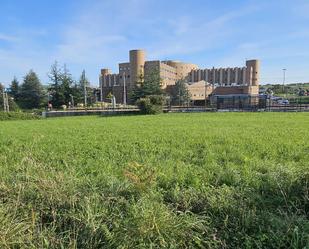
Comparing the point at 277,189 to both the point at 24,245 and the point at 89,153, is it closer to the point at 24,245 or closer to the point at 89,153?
the point at 24,245

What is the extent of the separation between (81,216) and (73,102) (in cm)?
6979

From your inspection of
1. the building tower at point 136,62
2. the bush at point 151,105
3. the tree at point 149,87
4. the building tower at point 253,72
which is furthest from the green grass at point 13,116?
the building tower at point 253,72

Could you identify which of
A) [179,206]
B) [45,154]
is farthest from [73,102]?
[179,206]

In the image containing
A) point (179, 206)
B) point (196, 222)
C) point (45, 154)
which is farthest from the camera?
point (45, 154)

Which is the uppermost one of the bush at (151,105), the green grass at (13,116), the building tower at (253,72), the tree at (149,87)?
the building tower at (253,72)

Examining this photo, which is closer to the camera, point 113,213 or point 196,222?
point 196,222

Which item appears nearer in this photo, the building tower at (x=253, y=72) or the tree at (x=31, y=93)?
the tree at (x=31, y=93)

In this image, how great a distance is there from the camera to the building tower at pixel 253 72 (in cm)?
11062

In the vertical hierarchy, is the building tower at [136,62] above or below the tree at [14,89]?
above

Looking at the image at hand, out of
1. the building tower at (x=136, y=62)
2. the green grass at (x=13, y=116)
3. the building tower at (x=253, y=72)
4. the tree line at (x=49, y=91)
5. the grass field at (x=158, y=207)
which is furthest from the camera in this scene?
the building tower at (x=253, y=72)

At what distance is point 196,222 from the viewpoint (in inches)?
129

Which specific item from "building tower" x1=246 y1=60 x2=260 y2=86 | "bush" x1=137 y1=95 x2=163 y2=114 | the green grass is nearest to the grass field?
"bush" x1=137 y1=95 x2=163 y2=114

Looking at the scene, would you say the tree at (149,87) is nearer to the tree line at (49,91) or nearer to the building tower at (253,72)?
the tree line at (49,91)

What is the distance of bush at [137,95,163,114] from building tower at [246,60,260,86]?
7975cm
